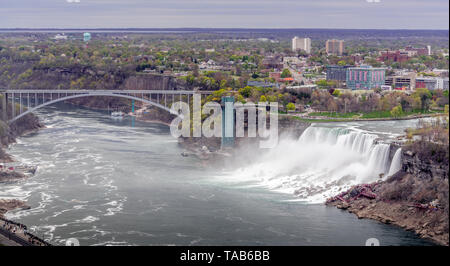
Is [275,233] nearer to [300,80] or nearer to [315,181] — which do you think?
[315,181]

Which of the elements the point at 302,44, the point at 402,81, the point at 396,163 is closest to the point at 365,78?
the point at 402,81

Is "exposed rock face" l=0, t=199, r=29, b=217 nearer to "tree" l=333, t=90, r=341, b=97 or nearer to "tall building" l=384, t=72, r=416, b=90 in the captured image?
"tree" l=333, t=90, r=341, b=97

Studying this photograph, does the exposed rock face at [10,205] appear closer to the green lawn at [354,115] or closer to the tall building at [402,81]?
the green lawn at [354,115]

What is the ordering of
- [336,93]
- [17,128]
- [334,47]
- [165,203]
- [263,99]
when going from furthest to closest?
[334,47]
[17,128]
[336,93]
[263,99]
[165,203]

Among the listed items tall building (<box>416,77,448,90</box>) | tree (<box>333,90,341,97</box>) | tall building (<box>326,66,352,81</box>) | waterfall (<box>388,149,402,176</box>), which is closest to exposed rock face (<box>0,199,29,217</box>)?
waterfall (<box>388,149,402,176</box>)

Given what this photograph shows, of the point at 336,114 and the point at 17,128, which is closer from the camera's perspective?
the point at 336,114

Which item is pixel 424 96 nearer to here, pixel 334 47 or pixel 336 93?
pixel 336 93
